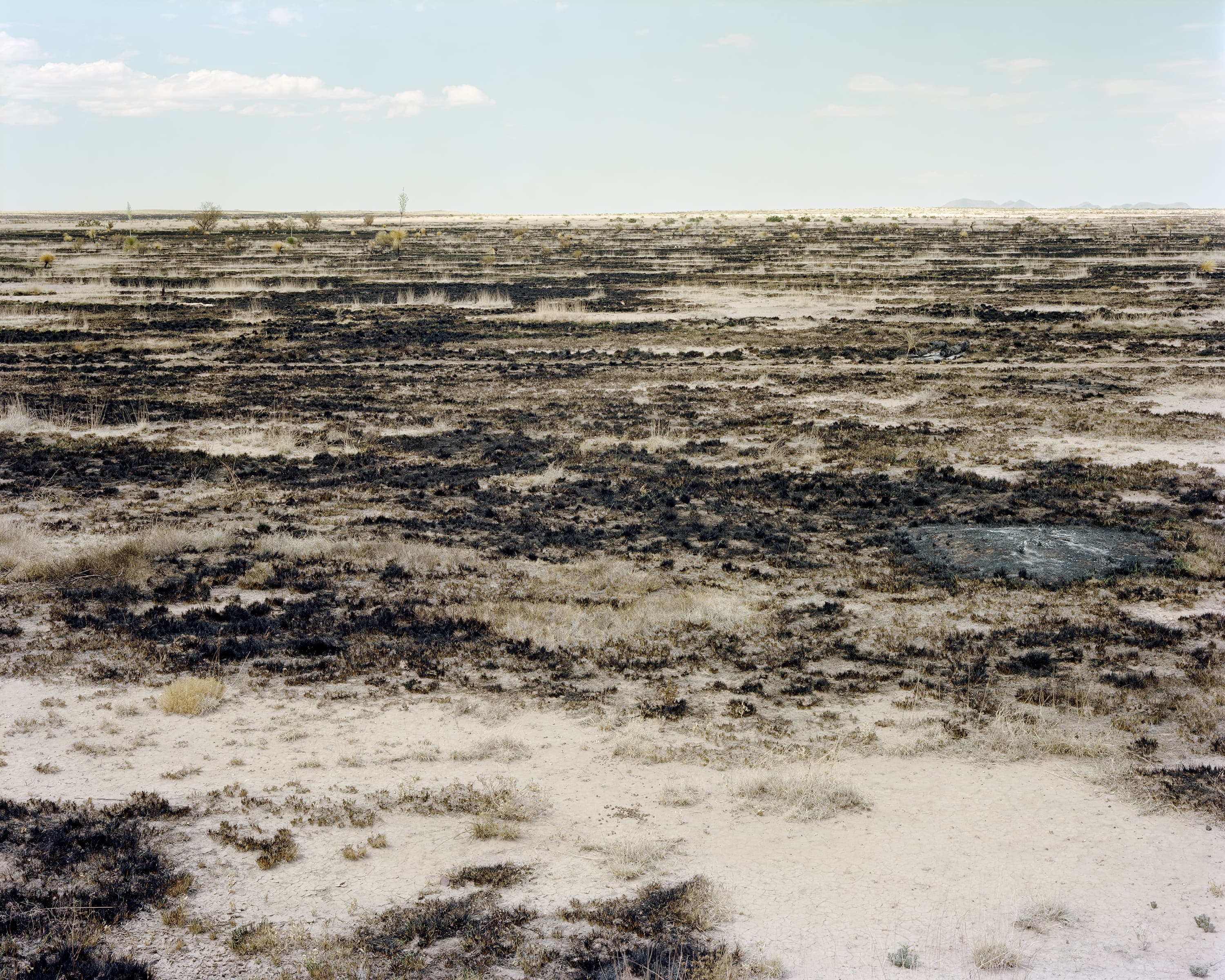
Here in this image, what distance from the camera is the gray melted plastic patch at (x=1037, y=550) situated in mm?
12070

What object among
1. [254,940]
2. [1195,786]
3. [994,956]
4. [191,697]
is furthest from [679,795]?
[191,697]

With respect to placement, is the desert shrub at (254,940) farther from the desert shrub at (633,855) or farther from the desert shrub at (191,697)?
the desert shrub at (191,697)

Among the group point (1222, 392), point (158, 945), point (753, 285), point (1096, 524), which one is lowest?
point (158, 945)

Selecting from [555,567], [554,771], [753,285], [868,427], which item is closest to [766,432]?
[868,427]

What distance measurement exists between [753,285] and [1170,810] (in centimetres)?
4178

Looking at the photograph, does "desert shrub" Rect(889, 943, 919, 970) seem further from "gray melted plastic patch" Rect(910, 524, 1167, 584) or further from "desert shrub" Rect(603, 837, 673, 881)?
"gray melted plastic patch" Rect(910, 524, 1167, 584)

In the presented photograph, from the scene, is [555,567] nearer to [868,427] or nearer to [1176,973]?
[1176,973]

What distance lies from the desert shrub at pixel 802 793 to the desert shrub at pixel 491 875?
1884mm

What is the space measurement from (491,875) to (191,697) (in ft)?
12.7

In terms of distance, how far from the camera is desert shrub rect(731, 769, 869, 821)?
7031 millimetres

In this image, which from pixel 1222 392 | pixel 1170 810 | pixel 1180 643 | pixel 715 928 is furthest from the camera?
pixel 1222 392

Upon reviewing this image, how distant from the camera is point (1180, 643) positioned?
9992mm

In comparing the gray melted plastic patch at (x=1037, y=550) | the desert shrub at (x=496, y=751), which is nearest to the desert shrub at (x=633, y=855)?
the desert shrub at (x=496, y=751)

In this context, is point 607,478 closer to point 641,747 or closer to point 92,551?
point 92,551
